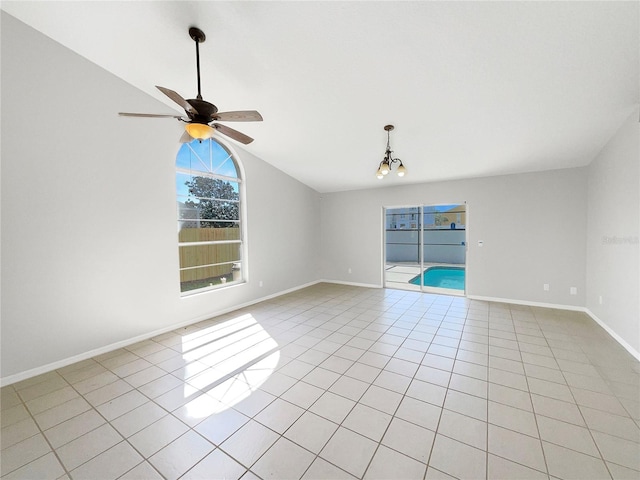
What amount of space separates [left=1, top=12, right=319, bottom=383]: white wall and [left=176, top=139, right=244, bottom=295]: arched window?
25 centimetres

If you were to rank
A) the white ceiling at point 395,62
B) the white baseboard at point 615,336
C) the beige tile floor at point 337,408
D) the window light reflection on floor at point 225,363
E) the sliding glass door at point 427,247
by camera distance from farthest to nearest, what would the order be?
the sliding glass door at point 427,247 < the white baseboard at point 615,336 < the window light reflection on floor at point 225,363 < the white ceiling at point 395,62 < the beige tile floor at point 337,408

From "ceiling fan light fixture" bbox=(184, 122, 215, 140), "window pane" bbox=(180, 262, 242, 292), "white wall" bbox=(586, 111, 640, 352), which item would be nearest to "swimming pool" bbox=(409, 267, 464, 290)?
"white wall" bbox=(586, 111, 640, 352)

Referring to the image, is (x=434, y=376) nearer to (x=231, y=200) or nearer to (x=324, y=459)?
(x=324, y=459)

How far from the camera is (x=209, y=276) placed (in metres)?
4.36

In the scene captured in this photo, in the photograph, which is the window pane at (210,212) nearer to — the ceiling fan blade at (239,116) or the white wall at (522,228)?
the ceiling fan blade at (239,116)

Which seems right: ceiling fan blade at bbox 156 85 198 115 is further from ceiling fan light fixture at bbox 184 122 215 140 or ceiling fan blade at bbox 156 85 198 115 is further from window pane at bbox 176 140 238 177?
window pane at bbox 176 140 238 177

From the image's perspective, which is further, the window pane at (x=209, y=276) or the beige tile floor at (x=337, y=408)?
the window pane at (x=209, y=276)

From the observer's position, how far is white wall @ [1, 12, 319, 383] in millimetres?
2498

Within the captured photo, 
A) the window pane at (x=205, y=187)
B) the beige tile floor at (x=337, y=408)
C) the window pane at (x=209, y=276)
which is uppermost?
the window pane at (x=205, y=187)

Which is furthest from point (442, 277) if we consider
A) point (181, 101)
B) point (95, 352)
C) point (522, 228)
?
point (95, 352)

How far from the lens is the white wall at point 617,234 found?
282cm

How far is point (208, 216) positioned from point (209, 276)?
1.02 metres

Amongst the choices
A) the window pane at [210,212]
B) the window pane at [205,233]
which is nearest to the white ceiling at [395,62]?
the window pane at [210,212]

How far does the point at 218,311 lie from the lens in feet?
14.2
